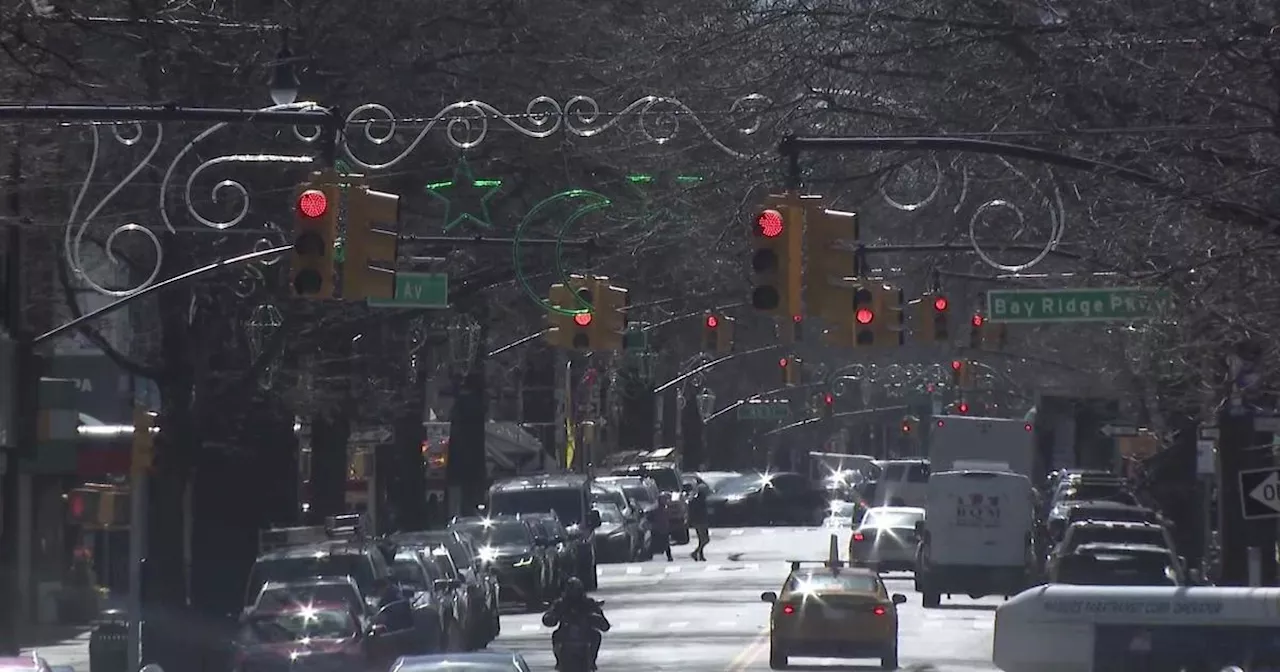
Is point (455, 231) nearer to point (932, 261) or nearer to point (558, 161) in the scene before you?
point (558, 161)

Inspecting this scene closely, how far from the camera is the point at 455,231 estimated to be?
35.9 meters

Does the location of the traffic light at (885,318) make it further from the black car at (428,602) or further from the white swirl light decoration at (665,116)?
the black car at (428,602)

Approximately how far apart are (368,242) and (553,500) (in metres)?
27.1

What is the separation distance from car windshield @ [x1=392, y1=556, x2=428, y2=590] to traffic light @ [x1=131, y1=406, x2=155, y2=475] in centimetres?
360

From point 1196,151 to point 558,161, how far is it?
48.2 ft

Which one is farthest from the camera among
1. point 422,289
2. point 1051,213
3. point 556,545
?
point 556,545

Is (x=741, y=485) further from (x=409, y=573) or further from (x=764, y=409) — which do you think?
(x=409, y=573)

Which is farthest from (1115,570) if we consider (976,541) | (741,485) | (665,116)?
(741,485)

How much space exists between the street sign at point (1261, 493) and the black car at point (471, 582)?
10632 millimetres

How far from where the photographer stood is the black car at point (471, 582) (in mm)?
31562

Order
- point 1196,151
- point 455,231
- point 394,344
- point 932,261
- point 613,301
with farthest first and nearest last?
point 394,344 → point 455,231 → point 932,261 → point 613,301 → point 1196,151

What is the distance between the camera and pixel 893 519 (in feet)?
156

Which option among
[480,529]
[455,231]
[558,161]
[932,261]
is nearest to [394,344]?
[480,529]

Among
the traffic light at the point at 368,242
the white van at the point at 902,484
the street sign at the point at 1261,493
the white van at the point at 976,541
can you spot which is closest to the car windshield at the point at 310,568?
the traffic light at the point at 368,242
